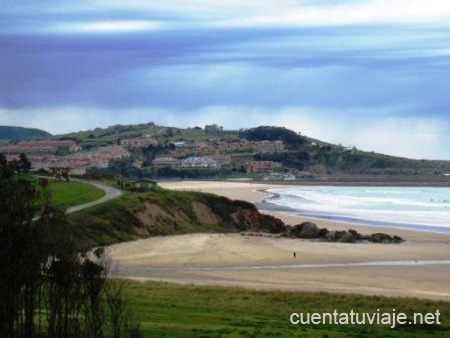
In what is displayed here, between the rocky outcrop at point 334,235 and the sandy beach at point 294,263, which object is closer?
the sandy beach at point 294,263

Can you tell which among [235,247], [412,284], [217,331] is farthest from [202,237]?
[217,331]

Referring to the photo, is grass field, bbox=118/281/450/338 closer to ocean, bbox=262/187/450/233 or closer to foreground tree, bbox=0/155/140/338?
foreground tree, bbox=0/155/140/338

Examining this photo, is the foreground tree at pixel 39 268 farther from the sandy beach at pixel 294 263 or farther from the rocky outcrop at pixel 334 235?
the rocky outcrop at pixel 334 235

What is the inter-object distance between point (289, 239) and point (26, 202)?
43.4 m

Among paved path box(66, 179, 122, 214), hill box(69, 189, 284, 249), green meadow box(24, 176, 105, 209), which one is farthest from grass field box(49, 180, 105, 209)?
hill box(69, 189, 284, 249)

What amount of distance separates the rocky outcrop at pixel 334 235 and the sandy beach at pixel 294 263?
1.72 meters

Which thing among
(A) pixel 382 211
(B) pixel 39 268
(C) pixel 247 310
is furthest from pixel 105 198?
(B) pixel 39 268

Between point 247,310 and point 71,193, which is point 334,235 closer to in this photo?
point 71,193

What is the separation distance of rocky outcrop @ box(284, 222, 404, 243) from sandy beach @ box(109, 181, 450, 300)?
1718 millimetres

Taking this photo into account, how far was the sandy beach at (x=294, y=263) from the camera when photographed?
36844 mm

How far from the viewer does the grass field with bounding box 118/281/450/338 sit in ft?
73.9

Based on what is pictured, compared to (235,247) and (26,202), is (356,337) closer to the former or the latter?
(26,202)

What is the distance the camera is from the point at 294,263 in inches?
1796

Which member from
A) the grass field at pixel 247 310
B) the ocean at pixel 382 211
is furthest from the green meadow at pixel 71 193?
the grass field at pixel 247 310
